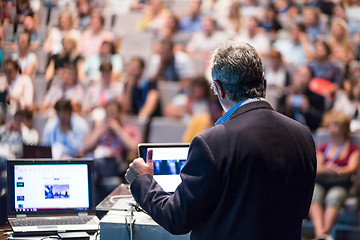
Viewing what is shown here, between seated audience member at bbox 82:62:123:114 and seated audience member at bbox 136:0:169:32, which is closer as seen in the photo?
seated audience member at bbox 82:62:123:114

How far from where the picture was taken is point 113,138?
5074 millimetres

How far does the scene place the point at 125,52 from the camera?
6.15 metres

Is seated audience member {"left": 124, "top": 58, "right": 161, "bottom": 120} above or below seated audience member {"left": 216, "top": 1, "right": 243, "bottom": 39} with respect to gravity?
below

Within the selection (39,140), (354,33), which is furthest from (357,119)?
(39,140)

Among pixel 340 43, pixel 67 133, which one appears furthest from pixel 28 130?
pixel 340 43

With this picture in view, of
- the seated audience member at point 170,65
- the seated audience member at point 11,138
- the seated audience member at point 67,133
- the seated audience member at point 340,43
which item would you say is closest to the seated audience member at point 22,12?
the seated audience member at point 11,138

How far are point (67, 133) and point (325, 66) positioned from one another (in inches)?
104

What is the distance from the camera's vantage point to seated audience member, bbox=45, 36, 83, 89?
5.97m

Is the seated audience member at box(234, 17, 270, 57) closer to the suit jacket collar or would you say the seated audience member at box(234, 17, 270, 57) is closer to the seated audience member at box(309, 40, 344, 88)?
the seated audience member at box(309, 40, 344, 88)

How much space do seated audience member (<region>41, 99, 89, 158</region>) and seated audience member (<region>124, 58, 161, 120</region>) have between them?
1.72 feet

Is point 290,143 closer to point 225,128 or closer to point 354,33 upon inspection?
point 225,128

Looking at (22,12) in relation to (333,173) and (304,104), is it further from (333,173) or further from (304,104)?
(333,173)

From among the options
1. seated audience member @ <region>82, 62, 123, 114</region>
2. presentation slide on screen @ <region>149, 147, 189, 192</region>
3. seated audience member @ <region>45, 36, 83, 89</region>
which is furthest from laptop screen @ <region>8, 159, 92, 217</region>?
seated audience member @ <region>45, 36, 83, 89</region>

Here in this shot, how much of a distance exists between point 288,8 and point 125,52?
197 centimetres
